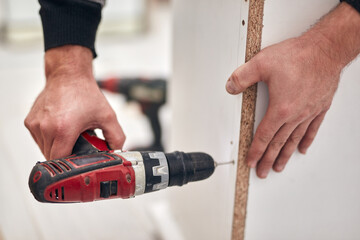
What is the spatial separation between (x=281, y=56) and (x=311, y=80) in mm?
62

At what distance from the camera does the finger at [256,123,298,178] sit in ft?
2.10

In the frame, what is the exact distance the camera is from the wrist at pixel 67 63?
0.76m

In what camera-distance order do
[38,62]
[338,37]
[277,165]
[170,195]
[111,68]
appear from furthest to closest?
[38,62]
[111,68]
[170,195]
[277,165]
[338,37]

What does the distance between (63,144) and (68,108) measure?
7 centimetres

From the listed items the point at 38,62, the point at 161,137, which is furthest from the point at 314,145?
the point at 38,62

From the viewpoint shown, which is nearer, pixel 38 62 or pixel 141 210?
pixel 141 210

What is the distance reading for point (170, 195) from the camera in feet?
3.71

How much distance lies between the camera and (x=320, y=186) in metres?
0.81

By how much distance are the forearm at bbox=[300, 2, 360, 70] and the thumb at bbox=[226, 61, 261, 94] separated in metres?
0.10

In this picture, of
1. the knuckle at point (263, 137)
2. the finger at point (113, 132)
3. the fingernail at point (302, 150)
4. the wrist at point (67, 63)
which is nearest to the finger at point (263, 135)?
the knuckle at point (263, 137)

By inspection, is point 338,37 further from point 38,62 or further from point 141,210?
point 38,62

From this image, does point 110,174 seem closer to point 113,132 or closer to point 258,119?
point 113,132

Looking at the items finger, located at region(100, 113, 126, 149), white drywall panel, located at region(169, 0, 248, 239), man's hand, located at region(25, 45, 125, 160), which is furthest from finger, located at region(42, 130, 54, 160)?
white drywall panel, located at region(169, 0, 248, 239)

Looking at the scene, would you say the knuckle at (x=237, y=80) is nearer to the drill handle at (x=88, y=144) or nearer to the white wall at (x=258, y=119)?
the white wall at (x=258, y=119)
